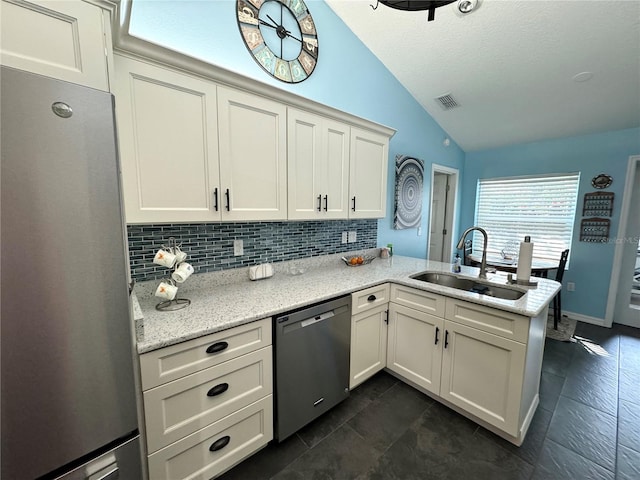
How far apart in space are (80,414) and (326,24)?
3052 millimetres

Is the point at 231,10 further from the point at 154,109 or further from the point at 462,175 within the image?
the point at 462,175

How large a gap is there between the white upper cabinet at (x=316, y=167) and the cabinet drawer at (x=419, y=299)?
2.53 feet

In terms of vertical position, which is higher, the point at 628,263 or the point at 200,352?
the point at 628,263

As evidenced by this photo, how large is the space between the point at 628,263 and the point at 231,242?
4.54 m

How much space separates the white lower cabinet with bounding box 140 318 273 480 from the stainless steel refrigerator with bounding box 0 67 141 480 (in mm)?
203

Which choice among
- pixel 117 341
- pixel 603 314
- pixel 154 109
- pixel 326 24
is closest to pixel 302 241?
pixel 154 109

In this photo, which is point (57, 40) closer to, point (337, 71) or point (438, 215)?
point (337, 71)

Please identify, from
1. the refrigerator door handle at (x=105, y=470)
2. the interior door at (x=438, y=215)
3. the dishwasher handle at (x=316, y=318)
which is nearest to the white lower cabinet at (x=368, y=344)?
the dishwasher handle at (x=316, y=318)

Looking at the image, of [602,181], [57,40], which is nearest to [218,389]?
[57,40]

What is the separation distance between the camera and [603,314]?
10.5 feet

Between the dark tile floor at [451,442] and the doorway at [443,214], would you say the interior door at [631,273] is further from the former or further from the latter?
the doorway at [443,214]

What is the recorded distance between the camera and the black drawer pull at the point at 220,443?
1270 mm

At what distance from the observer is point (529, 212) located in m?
3.69

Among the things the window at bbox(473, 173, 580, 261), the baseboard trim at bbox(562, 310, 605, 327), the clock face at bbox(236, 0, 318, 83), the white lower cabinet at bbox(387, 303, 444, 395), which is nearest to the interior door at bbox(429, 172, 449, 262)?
the window at bbox(473, 173, 580, 261)
